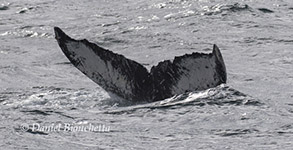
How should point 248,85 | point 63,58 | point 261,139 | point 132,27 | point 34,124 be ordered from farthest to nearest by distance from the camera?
1. point 132,27
2. point 63,58
3. point 248,85
4. point 34,124
5. point 261,139

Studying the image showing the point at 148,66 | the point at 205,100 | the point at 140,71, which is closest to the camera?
the point at 140,71

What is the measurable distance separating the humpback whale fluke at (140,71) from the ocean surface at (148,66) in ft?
0.68

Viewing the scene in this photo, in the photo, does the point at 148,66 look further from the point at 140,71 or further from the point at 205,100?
the point at 140,71

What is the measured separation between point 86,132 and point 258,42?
759cm

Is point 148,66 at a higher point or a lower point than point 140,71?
lower

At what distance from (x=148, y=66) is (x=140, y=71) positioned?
13.9 feet

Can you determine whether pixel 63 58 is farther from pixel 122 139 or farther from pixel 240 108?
pixel 122 139

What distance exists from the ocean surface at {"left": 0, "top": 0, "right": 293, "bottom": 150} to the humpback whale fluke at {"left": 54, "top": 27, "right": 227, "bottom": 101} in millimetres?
208

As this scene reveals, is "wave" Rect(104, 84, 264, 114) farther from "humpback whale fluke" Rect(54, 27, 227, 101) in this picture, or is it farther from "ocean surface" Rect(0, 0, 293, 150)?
"humpback whale fluke" Rect(54, 27, 227, 101)

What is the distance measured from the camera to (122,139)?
31.6 ft

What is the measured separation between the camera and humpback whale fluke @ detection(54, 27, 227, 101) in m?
10.8

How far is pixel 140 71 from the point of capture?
1098 cm

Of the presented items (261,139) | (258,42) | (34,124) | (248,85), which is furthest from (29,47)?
(261,139)

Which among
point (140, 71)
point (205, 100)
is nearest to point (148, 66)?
point (205, 100)
